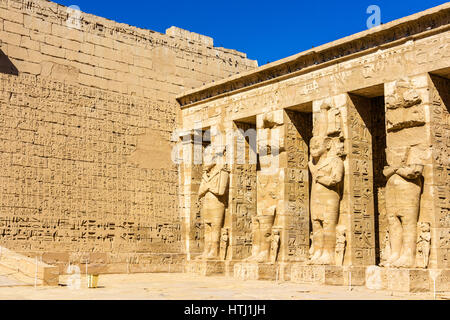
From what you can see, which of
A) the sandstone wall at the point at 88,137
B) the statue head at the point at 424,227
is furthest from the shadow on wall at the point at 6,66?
the statue head at the point at 424,227

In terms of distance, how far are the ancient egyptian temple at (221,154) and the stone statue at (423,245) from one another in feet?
0.11

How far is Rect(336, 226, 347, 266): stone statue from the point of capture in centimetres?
1164

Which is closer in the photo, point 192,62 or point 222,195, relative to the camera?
point 222,195

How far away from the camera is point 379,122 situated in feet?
43.9

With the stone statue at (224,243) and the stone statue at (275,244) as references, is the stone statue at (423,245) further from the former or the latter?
the stone statue at (224,243)

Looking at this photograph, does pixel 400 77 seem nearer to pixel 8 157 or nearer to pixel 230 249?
pixel 230 249

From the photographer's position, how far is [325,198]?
38.8 ft

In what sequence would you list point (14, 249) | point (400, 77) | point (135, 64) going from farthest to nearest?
point (135, 64), point (14, 249), point (400, 77)

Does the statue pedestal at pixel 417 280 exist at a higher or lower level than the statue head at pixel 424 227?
lower

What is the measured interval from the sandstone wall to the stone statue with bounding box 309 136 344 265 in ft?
15.9

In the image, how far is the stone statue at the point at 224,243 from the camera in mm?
14523

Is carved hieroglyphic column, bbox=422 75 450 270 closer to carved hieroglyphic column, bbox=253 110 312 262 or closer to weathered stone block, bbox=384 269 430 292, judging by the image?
weathered stone block, bbox=384 269 430 292
